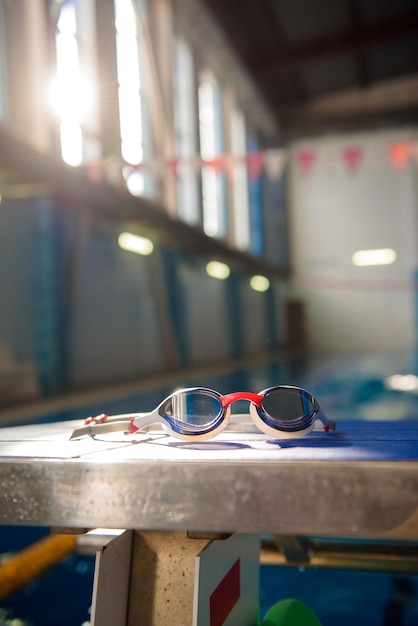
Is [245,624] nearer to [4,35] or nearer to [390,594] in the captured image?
[390,594]

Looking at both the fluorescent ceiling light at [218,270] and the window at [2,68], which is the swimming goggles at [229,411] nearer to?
the window at [2,68]

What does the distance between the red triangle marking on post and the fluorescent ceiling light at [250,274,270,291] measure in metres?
18.2

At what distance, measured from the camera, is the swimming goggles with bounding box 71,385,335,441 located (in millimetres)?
1057

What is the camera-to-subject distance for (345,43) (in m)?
16.3

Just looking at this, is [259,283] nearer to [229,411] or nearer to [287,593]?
[287,593]

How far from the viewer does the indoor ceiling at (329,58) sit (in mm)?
14594

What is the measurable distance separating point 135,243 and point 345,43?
29.6 ft

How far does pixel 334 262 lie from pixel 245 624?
2120 cm

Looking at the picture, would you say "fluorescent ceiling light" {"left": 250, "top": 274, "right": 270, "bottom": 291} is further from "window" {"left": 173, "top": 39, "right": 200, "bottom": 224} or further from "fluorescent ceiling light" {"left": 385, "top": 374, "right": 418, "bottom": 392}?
"fluorescent ceiling light" {"left": 385, "top": 374, "right": 418, "bottom": 392}

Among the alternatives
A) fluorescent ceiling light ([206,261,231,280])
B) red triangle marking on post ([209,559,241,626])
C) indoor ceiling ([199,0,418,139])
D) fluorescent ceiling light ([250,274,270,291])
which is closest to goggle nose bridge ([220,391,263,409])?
red triangle marking on post ([209,559,241,626])

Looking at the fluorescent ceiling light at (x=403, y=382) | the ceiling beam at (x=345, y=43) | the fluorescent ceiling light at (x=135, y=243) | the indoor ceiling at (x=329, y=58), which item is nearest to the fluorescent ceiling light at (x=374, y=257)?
the indoor ceiling at (x=329, y=58)

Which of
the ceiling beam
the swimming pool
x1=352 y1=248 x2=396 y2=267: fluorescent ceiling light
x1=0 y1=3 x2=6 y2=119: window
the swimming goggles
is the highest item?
the ceiling beam

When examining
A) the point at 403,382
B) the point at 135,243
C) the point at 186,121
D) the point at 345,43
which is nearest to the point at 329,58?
the point at 345,43

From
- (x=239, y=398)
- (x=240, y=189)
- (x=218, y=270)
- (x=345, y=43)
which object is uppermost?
(x=345, y=43)
